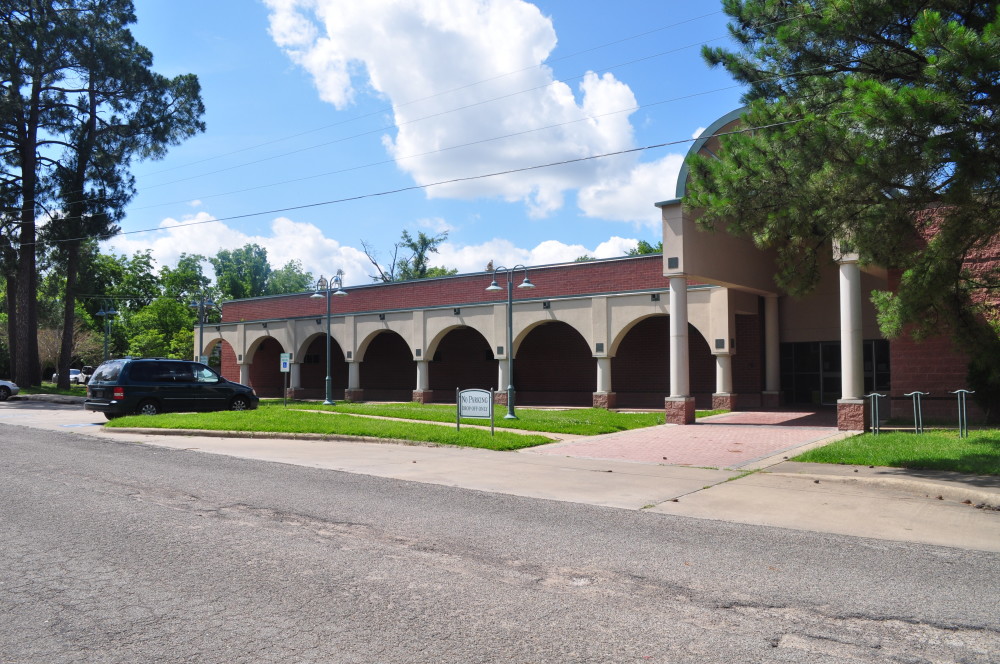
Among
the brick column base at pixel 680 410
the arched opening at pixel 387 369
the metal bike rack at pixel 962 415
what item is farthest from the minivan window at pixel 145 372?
the metal bike rack at pixel 962 415

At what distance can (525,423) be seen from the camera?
18578 millimetres

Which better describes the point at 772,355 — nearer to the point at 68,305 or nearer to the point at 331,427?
the point at 331,427

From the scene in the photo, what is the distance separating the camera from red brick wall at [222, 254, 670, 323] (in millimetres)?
27703

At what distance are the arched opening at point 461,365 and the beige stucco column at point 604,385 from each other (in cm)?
853

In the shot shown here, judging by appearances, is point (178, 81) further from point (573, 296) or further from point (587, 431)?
point (587, 431)

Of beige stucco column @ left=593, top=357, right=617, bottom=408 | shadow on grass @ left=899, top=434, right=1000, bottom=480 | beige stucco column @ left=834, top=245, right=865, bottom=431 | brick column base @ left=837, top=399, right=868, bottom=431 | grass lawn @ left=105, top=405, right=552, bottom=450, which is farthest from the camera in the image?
beige stucco column @ left=593, top=357, right=617, bottom=408

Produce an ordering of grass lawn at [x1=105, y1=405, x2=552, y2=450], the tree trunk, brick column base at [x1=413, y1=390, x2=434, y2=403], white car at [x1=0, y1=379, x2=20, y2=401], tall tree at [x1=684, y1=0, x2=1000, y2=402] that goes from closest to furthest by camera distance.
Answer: tall tree at [x1=684, y1=0, x2=1000, y2=402]
grass lawn at [x1=105, y1=405, x2=552, y2=450]
brick column base at [x1=413, y1=390, x2=434, y2=403]
white car at [x1=0, y1=379, x2=20, y2=401]
the tree trunk

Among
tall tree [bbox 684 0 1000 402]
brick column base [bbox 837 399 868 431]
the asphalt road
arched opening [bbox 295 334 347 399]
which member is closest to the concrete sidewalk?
the asphalt road

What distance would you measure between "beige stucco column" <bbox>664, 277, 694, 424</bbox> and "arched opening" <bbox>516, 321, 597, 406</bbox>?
10.9 meters

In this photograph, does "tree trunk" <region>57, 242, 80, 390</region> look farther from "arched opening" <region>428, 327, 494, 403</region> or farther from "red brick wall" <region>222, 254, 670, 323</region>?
"arched opening" <region>428, 327, 494, 403</region>

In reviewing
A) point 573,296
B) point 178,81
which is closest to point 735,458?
point 573,296

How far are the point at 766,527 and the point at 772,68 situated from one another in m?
7.34

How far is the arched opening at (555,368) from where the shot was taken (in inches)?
1255

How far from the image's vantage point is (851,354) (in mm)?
17531
